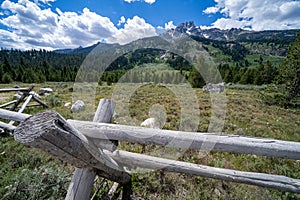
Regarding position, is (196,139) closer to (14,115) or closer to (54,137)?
(54,137)

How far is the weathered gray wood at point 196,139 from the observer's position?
1.96m

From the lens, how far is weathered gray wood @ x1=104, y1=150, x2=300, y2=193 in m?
2.79

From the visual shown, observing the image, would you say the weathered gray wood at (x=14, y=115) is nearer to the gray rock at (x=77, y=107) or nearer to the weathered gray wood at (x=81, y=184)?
the weathered gray wood at (x=81, y=184)

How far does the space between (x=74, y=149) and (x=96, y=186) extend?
6.92 ft

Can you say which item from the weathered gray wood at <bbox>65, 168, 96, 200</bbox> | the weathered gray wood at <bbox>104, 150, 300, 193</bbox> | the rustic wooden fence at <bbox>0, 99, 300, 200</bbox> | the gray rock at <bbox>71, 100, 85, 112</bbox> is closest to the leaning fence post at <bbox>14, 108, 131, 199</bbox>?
the rustic wooden fence at <bbox>0, 99, 300, 200</bbox>

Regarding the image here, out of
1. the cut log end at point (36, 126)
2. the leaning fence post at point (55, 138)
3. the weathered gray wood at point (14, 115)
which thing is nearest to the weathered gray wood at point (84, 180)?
the leaning fence post at point (55, 138)

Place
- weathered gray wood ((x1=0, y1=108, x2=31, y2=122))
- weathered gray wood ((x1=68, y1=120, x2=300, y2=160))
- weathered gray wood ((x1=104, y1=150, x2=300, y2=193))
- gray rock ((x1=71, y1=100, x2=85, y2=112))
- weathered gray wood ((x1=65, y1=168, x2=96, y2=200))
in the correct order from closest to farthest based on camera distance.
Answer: weathered gray wood ((x1=68, y1=120, x2=300, y2=160)) → weathered gray wood ((x1=65, y1=168, x2=96, y2=200)) → weathered gray wood ((x1=104, y1=150, x2=300, y2=193)) → weathered gray wood ((x1=0, y1=108, x2=31, y2=122)) → gray rock ((x1=71, y1=100, x2=85, y2=112))

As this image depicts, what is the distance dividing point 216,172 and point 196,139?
1.36m

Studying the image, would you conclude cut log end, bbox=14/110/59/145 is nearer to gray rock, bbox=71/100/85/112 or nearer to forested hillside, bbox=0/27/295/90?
forested hillside, bbox=0/27/295/90

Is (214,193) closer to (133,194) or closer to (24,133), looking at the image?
(133,194)

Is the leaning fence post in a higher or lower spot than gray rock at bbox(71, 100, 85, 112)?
higher

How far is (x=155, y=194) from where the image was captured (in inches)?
136

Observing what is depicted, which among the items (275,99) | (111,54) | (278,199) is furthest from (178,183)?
(275,99)

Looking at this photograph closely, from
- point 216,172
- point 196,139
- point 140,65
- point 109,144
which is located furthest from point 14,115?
point 216,172
